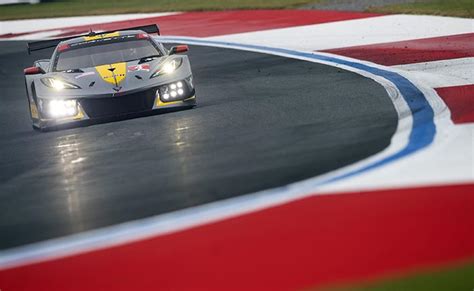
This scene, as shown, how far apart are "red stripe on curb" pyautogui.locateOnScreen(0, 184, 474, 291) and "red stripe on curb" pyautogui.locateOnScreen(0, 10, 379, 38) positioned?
13.6 metres

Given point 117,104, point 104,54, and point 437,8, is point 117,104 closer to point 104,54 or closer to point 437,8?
point 104,54

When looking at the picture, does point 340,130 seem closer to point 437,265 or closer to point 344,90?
point 344,90

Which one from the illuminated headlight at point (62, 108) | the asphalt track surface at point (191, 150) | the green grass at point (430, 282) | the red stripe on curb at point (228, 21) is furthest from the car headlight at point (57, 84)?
the red stripe on curb at point (228, 21)

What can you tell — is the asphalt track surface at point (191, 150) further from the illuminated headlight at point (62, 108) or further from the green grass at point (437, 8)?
the green grass at point (437, 8)

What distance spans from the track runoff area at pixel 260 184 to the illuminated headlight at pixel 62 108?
201 mm

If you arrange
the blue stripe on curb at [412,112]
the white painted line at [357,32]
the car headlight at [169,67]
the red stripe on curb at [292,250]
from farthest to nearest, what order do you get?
the white painted line at [357,32], the car headlight at [169,67], the blue stripe on curb at [412,112], the red stripe on curb at [292,250]

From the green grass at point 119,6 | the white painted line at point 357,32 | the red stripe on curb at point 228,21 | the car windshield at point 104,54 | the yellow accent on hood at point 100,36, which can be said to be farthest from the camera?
the green grass at point 119,6

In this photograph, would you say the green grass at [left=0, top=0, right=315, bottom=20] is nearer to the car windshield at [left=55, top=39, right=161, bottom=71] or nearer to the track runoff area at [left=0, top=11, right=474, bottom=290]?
the track runoff area at [left=0, top=11, right=474, bottom=290]

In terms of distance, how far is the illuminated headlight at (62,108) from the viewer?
10.9 m

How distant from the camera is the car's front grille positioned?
10.9 metres

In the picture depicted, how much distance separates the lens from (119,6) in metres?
29.7

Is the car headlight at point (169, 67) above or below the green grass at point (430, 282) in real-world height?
above

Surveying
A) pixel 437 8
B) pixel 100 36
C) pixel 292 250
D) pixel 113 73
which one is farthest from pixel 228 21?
pixel 292 250

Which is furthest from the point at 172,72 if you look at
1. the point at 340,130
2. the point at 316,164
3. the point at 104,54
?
the point at 316,164
